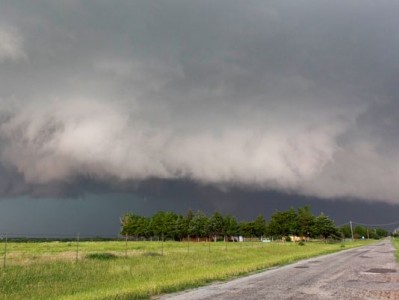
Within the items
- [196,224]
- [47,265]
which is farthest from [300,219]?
[47,265]

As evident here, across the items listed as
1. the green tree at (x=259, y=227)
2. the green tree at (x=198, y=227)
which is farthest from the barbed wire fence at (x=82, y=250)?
the green tree at (x=259, y=227)

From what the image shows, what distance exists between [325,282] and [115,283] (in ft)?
33.2

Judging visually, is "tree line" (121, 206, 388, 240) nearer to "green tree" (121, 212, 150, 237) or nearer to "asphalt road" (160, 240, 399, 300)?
"green tree" (121, 212, 150, 237)

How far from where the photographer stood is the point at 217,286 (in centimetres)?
2084

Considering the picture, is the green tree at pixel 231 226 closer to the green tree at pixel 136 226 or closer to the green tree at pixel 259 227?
the green tree at pixel 259 227

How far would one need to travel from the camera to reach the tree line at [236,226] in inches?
5217

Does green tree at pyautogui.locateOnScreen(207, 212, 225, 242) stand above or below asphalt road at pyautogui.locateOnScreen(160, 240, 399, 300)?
above

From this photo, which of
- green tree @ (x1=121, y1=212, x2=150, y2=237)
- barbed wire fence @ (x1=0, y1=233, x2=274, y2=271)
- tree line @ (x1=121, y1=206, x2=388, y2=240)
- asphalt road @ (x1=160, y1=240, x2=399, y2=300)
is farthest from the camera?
green tree @ (x1=121, y1=212, x2=150, y2=237)

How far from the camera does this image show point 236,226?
146m

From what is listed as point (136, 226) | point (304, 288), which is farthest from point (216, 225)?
point (304, 288)

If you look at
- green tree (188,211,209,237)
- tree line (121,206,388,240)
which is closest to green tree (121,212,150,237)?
tree line (121,206,388,240)

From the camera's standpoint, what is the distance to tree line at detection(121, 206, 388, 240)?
132 meters

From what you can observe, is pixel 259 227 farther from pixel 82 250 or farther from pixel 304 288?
pixel 304 288

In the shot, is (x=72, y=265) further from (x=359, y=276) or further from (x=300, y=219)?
(x=300, y=219)
